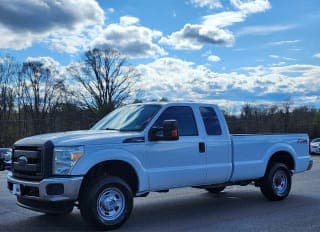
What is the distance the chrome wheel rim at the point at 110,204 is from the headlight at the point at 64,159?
2.12 ft

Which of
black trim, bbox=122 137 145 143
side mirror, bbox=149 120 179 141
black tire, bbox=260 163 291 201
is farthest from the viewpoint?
black tire, bbox=260 163 291 201

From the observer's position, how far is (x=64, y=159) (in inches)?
289

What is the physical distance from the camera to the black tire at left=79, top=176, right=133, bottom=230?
24.5 ft

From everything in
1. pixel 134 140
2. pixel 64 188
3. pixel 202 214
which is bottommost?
pixel 202 214

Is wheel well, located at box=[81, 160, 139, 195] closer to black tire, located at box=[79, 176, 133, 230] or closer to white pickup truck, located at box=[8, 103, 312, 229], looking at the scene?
white pickup truck, located at box=[8, 103, 312, 229]

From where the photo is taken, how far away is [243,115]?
61.0 m

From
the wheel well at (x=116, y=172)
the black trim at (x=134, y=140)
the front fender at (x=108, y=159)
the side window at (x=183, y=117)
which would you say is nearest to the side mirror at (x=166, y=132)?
the black trim at (x=134, y=140)

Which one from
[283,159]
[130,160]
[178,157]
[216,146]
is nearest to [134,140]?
[130,160]

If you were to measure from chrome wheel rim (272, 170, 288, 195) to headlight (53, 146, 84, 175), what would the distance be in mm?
4864

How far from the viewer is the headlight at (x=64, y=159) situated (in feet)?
24.1

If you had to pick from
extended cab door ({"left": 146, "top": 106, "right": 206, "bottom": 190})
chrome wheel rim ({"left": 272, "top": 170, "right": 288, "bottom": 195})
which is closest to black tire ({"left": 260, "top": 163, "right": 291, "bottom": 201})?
chrome wheel rim ({"left": 272, "top": 170, "right": 288, "bottom": 195})

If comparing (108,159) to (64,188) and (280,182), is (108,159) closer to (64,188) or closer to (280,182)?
(64,188)

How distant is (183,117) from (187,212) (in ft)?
5.73

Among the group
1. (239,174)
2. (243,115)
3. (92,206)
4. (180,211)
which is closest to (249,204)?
(239,174)
